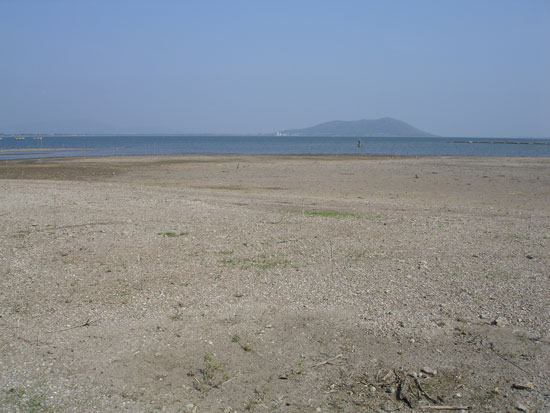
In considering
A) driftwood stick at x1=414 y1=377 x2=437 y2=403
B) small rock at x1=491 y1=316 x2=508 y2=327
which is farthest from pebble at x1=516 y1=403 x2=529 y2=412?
small rock at x1=491 y1=316 x2=508 y2=327

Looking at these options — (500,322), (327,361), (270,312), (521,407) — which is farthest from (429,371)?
(270,312)

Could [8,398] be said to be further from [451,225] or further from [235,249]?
[451,225]

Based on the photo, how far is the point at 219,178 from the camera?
1066 inches

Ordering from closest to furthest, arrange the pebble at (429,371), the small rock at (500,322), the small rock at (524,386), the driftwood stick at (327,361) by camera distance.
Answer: the small rock at (524,386), the pebble at (429,371), the driftwood stick at (327,361), the small rock at (500,322)

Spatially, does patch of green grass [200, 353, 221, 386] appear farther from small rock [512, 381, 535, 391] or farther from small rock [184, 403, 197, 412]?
small rock [512, 381, 535, 391]

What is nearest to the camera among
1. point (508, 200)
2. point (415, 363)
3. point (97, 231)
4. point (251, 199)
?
point (415, 363)

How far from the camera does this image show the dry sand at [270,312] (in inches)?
184

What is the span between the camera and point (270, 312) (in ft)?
21.0


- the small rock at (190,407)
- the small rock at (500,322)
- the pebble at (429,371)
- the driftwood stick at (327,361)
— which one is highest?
the small rock at (500,322)

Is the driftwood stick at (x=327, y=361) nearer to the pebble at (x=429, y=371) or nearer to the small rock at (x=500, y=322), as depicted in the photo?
the pebble at (x=429, y=371)

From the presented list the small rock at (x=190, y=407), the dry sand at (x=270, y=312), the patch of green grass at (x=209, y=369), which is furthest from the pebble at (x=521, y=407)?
the small rock at (x=190, y=407)

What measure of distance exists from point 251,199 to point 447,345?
11.8 m

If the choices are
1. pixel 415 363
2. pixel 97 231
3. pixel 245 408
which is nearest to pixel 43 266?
pixel 97 231

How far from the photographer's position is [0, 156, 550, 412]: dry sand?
15.3 feet
